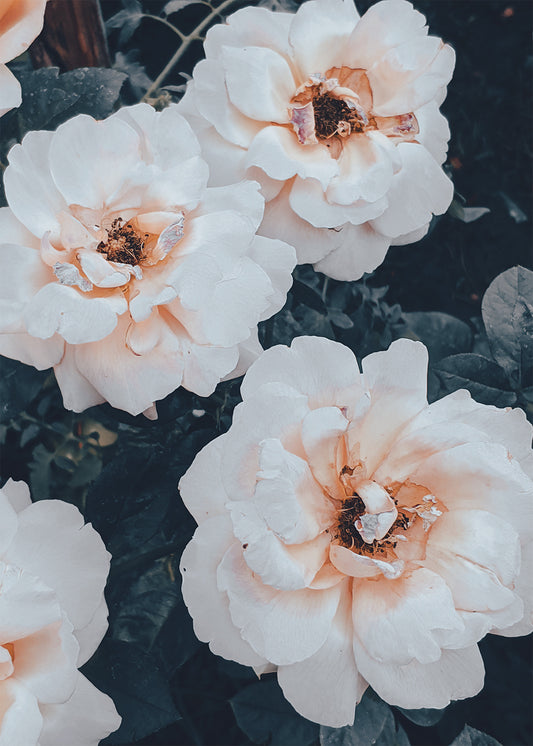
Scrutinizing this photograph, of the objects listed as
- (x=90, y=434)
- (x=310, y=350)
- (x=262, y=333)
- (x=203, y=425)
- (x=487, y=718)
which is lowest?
(x=487, y=718)

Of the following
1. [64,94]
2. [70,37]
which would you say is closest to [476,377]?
[64,94]

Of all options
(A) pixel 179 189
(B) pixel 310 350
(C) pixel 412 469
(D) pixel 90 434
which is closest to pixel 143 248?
(A) pixel 179 189

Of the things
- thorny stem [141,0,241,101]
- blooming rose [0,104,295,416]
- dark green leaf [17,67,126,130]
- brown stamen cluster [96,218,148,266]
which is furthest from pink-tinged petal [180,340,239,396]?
thorny stem [141,0,241,101]

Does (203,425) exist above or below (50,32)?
below

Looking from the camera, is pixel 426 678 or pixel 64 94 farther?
pixel 64 94

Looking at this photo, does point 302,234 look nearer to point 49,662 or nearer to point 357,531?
point 357,531

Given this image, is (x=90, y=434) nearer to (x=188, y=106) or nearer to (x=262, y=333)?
(x=262, y=333)

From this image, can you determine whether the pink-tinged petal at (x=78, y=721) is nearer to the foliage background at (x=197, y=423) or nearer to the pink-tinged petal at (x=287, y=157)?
the foliage background at (x=197, y=423)
